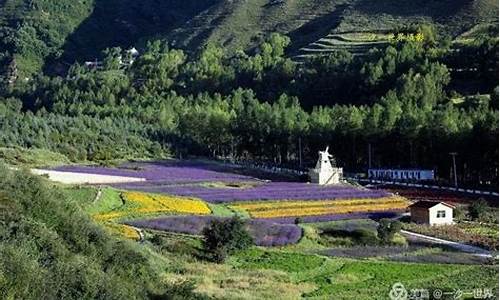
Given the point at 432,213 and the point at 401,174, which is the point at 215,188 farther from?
the point at 432,213

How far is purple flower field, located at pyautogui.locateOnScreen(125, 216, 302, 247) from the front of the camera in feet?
108

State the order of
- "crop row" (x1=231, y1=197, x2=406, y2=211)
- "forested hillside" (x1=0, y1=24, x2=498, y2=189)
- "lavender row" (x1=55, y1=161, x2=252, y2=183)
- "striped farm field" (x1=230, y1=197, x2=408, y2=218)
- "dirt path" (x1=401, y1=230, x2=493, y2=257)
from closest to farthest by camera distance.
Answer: "dirt path" (x1=401, y1=230, x2=493, y2=257)
"striped farm field" (x1=230, y1=197, x2=408, y2=218)
"crop row" (x1=231, y1=197, x2=406, y2=211)
"lavender row" (x1=55, y1=161, x2=252, y2=183)
"forested hillside" (x1=0, y1=24, x2=498, y2=189)

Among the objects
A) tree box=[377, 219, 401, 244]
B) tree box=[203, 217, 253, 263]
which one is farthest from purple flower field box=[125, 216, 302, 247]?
tree box=[377, 219, 401, 244]

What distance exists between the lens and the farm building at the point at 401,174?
62.8 metres

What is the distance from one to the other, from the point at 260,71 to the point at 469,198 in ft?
262

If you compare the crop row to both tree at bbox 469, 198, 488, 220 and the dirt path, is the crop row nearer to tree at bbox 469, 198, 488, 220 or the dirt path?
tree at bbox 469, 198, 488, 220

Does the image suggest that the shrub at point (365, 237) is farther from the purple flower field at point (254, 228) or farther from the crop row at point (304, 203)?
the crop row at point (304, 203)

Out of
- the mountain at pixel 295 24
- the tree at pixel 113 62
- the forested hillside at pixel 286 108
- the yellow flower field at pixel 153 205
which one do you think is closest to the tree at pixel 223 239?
the yellow flower field at pixel 153 205

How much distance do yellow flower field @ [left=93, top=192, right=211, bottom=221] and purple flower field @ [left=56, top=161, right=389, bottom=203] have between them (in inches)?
95.9

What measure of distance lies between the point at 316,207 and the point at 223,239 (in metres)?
16.1

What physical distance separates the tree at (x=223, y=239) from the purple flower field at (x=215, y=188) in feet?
55.4

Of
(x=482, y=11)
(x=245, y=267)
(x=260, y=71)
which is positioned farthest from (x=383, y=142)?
(x=482, y=11)

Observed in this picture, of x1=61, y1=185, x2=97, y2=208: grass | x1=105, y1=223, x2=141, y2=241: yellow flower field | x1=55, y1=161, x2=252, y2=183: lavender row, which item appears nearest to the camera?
x1=105, y1=223, x2=141, y2=241: yellow flower field

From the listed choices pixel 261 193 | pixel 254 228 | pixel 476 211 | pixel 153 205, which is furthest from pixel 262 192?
pixel 254 228
